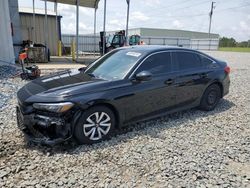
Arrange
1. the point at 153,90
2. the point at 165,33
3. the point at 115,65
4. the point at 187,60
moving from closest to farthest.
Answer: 1. the point at 153,90
2. the point at 115,65
3. the point at 187,60
4. the point at 165,33

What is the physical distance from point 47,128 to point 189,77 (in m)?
→ 3.02

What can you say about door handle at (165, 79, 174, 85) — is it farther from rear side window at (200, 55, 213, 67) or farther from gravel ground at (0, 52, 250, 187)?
rear side window at (200, 55, 213, 67)

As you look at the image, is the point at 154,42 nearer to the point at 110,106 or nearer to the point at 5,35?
the point at 5,35

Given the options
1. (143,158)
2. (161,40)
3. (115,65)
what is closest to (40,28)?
(115,65)

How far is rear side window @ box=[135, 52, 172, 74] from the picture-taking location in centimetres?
439

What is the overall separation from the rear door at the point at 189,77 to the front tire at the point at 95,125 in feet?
5.46

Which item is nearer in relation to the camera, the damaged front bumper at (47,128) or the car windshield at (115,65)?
the damaged front bumper at (47,128)

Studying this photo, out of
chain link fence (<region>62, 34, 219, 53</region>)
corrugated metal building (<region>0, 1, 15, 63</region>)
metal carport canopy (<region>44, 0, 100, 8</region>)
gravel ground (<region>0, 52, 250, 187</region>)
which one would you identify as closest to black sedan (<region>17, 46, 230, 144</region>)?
gravel ground (<region>0, 52, 250, 187</region>)

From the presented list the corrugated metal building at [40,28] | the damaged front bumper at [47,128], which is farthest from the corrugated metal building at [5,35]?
the damaged front bumper at [47,128]

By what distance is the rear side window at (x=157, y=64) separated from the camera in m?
4.39

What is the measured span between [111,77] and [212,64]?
269cm

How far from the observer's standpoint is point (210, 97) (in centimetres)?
554

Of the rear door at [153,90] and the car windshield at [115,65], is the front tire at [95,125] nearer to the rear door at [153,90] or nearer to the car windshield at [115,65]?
the rear door at [153,90]

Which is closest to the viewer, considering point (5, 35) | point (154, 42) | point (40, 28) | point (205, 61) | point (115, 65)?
point (115, 65)
